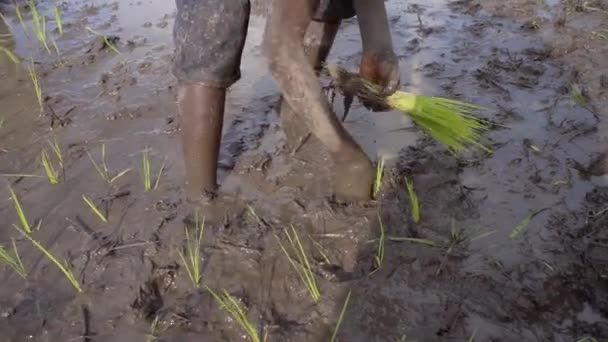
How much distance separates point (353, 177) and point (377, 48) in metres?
0.60

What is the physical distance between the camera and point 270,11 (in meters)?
1.89

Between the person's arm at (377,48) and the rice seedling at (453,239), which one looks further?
the person's arm at (377,48)

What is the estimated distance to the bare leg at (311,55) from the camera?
2.70 m

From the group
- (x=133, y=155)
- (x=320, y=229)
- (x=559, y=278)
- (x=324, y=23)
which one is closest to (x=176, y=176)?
(x=133, y=155)

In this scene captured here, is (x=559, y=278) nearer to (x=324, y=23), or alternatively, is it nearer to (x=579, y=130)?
(x=579, y=130)

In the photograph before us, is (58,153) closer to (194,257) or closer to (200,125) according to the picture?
(200,125)

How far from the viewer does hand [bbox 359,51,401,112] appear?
87.4 inches

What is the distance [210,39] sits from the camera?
1.82m

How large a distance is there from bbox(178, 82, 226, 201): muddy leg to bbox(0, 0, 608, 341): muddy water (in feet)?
0.63

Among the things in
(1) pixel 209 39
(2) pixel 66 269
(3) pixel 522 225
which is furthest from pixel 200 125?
(3) pixel 522 225

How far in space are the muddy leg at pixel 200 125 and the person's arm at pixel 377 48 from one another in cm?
65

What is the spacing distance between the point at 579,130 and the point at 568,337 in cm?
131

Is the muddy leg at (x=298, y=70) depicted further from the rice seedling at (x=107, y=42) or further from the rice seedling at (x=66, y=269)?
the rice seedling at (x=107, y=42)

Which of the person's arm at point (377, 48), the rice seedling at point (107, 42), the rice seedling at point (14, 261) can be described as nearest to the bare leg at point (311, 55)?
the person's arm at point (377, 48)
